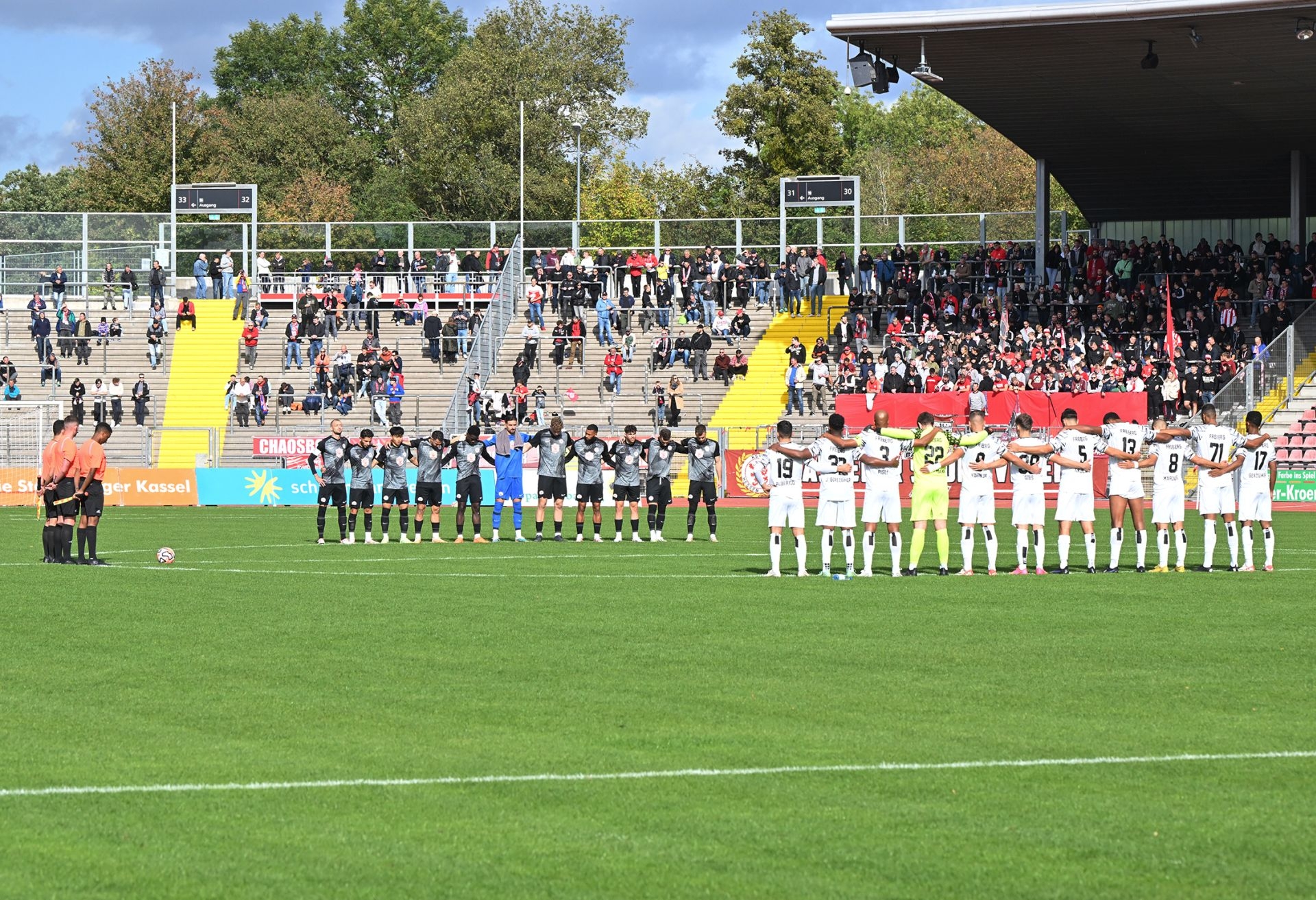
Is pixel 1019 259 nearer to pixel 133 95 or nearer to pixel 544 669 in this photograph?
pixel 544 669

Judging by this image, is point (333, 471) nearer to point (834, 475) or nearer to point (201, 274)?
point (834, 475)

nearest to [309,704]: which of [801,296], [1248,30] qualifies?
[1248,30]

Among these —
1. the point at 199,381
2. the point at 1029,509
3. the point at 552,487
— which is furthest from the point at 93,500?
the point at 199,381

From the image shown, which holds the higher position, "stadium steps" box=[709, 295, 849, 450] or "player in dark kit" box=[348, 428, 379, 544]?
"stadium steps" box=[709, 295, 849, 450]

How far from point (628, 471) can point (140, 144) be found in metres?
59.7

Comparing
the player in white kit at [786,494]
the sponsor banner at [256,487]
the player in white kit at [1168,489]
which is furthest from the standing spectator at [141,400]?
the player in white kit at [1168,489]

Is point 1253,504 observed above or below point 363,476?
below

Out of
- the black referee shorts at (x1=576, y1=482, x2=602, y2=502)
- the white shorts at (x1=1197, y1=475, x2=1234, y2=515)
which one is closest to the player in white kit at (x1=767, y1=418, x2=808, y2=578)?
the white shorts at (x1=1197, y1=475, x2=1234, y2=515)

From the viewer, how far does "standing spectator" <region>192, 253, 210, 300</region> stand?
55.8 m

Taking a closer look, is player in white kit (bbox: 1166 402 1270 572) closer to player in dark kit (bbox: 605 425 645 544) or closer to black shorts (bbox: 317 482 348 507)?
player in dark kit (bbox: 605 425 645 544)

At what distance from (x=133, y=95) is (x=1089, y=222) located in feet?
156

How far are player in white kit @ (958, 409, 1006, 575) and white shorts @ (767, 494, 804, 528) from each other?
2248 mm

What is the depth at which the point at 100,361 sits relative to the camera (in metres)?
52.2

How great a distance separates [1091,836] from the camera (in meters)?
7.65
